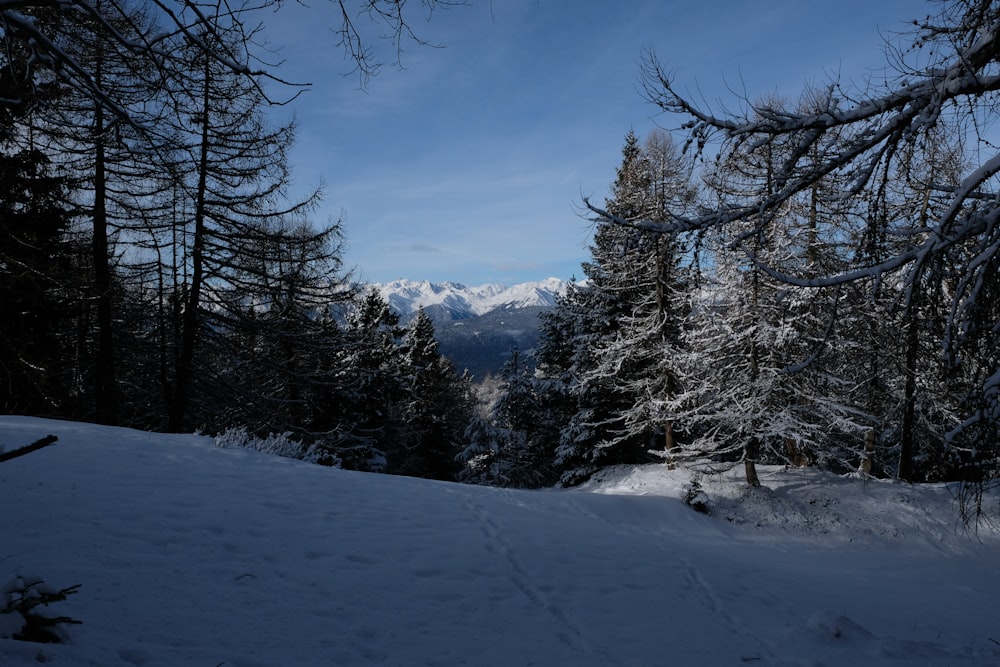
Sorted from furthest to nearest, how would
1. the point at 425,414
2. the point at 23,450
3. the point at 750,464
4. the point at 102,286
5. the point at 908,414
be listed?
the point at 425,414 → the point at 750,464 → the point at 908,414 → the point at 102,286 → the point at 23,450

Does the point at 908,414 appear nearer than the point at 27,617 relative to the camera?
No

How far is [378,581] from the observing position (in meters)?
4.49

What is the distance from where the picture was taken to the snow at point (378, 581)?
3352 millimetres

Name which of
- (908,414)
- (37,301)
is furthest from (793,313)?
(37,301)

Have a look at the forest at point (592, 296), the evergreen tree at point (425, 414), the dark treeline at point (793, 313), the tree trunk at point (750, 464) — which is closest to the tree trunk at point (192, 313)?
the forest at point (592, 296)

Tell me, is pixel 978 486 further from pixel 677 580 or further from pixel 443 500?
pixel 443 500

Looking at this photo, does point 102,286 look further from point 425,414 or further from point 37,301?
point 425,414

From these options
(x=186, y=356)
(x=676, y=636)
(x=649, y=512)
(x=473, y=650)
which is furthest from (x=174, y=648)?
(x=649, y=512)

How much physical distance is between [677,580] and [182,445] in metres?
7.72

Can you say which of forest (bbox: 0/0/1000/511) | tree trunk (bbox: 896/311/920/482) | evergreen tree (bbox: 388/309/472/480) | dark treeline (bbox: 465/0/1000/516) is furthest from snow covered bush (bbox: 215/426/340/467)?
tree trunk (bbox: 896/311/920/482)

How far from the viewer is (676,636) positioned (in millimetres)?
4312

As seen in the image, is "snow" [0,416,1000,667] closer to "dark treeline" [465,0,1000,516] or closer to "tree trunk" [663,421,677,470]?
"dark treeline" [465,0,1000,516]

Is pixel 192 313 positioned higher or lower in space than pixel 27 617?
higher

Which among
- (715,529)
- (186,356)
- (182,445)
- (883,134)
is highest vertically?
(883,134)
